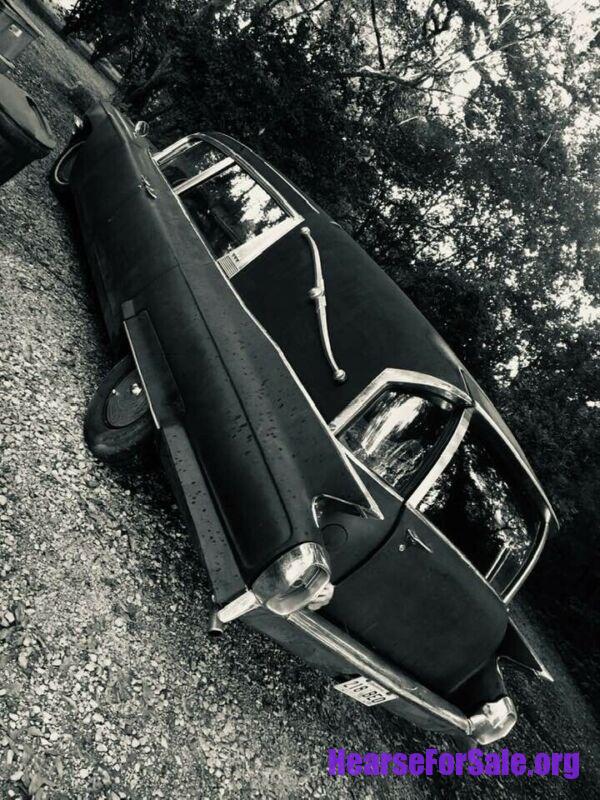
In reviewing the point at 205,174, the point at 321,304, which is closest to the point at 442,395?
the point at 321,304

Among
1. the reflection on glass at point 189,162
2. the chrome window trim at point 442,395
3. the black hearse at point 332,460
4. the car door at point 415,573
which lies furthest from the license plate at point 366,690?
the reflection on glass at point 189,162

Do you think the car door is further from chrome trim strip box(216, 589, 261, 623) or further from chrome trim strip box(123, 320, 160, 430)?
chrome trim strip box(123, 320, 160, 430)

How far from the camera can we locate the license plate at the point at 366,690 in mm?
2531

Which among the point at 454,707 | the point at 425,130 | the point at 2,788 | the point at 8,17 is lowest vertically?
the point at 2,788

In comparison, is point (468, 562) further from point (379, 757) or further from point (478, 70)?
point (478, 70)

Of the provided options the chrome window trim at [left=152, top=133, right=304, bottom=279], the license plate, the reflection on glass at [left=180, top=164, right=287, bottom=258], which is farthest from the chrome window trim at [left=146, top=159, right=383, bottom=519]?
the license plate

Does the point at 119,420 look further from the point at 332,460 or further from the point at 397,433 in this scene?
the point at 397,433

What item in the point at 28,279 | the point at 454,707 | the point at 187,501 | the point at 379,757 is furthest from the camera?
the point at 28,279

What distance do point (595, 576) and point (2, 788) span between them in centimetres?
725

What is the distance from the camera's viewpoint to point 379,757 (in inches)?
126

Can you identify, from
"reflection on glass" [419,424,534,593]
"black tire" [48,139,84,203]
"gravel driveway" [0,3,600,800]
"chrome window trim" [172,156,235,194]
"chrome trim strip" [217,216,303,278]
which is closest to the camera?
"gravel driveway" [0,3,600,800]

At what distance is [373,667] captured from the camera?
2480mm

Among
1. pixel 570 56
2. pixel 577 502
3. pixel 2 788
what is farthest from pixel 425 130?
pixel 2 788

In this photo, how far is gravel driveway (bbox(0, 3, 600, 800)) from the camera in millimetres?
2102
